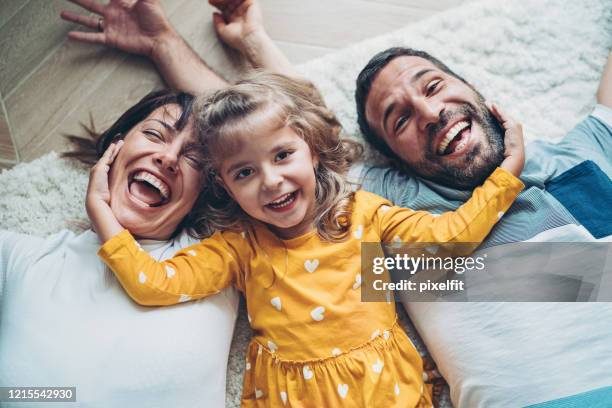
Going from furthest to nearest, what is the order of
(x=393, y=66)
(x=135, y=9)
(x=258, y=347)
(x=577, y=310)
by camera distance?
(x=135, y=9), (x=393, y=66), (x=258, y=347), (x=577, y=310)

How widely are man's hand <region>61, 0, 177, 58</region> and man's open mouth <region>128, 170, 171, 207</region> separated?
43 centimetres

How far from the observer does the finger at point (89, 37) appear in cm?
135

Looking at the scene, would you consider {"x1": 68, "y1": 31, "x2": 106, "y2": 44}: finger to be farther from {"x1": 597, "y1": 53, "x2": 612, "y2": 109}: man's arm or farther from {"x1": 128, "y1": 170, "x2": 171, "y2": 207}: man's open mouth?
{"x1": 597, "y1": 53, "x2": 612, "y2": 109}: man's arm

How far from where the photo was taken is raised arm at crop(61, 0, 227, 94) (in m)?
1.29

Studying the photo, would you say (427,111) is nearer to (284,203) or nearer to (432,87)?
(432,87)

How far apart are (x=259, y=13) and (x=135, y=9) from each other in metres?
0.33

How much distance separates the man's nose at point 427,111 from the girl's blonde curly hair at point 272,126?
0.61 ft

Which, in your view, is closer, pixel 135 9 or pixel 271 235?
pixel 271 235

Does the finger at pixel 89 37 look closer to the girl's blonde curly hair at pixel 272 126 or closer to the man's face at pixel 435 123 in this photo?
the girl's blonde curly hair at pixel 272 126

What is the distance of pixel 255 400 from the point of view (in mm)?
1073

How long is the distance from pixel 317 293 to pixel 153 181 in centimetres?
42

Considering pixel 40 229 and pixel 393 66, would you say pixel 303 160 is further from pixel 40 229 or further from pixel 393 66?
pixel 40 229

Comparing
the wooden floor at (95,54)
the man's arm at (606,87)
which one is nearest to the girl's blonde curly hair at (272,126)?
the wooden floor at (95,54)

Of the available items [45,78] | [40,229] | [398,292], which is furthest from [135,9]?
[398,292]
